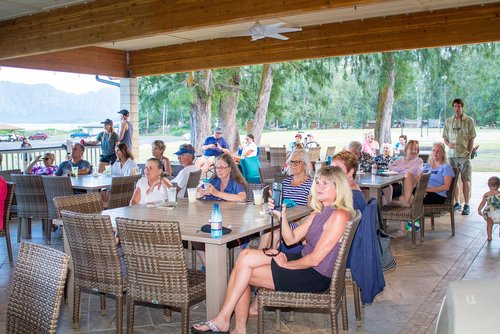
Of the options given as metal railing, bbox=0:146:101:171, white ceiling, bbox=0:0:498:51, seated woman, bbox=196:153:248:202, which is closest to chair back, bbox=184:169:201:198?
seated woman, bbox=196:153:248:202

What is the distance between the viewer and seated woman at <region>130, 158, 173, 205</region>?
17.9 feet

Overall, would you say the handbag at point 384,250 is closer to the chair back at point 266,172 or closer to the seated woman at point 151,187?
the seated woman at point 151,187

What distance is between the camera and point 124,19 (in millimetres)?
7465

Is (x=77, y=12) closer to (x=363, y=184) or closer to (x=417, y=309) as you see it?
(x=363, y=184)

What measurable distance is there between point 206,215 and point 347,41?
599 centimetres

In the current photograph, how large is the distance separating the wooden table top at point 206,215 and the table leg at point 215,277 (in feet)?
0.24

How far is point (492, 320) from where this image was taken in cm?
149

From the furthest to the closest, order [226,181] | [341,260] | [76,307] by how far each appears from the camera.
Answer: [226,181] < [76,307] < [341,260]

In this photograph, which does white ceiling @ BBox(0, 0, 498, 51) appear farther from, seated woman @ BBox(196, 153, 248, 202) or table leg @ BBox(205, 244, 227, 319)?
table leg @ BBox(205, 244, 227, 319)

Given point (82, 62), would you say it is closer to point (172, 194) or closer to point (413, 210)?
point (172, 194)

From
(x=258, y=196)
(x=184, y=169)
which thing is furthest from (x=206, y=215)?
(x=184, y=169)

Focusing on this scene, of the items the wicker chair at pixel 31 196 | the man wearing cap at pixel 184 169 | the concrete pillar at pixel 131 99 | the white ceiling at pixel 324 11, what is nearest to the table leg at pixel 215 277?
the man wearing cap at pixel 184 169

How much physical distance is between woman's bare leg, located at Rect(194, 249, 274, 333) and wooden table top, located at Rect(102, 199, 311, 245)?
0.57 ft

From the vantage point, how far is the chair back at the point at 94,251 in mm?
3752
